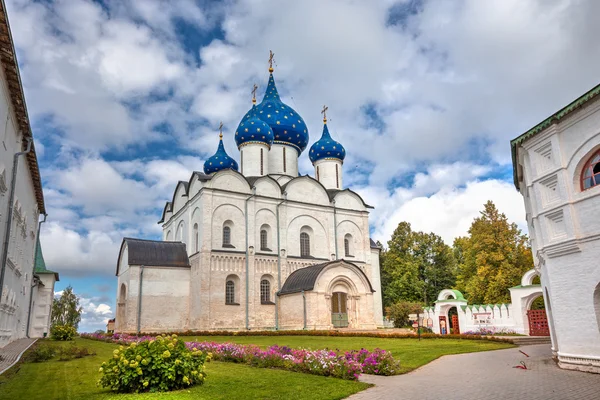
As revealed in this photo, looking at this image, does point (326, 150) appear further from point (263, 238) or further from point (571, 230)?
point (571, 230)

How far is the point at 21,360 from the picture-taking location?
39.5ft

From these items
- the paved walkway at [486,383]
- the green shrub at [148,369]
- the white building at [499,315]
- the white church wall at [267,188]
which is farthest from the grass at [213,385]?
the white church wall at [267,188]

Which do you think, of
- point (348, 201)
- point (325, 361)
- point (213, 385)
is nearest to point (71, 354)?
point (213, 385)

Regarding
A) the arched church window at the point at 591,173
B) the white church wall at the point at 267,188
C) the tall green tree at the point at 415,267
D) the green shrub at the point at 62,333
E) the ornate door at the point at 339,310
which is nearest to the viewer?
the arched church window at the point at 591,173

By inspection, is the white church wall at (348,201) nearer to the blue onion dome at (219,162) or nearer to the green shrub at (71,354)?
the blue onion dome at (219,162)

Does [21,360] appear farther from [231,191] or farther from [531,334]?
[531,334]

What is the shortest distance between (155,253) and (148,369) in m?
20.1

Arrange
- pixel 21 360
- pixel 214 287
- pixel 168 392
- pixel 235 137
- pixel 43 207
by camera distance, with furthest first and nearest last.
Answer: pixel 235 137 → pixel 214 287 → pixel 43 207 → pixel 21 360 → pixel 168 392

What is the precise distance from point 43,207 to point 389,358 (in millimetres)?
19716

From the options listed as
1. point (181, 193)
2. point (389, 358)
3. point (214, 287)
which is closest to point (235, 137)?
point (181, 193)

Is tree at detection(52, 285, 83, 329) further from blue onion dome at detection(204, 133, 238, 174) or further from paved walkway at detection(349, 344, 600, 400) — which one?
paved walkway at detection(349, 344, 600, 400)

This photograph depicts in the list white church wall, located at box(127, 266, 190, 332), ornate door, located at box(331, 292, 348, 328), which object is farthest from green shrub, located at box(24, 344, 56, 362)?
ornate door, located at box(331, 292, 348, 328)

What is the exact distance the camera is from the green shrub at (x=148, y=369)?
23.4ft

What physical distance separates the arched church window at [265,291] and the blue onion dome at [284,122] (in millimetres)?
10516
